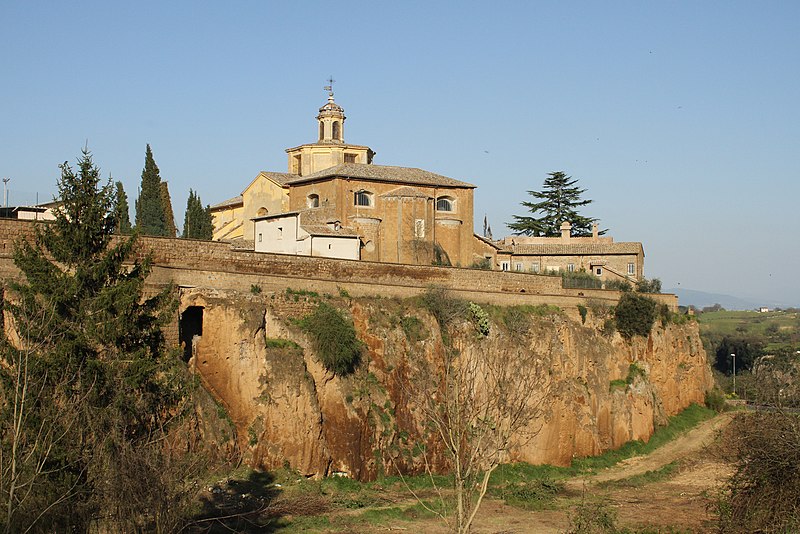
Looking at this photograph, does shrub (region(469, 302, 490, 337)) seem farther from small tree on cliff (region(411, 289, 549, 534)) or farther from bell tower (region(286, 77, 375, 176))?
bell tower (region(286, 77, 375, 176))

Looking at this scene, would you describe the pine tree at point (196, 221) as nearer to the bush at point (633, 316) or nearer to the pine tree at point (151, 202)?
the pine tree at point (151, 202)

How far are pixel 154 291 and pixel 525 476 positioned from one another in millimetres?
15334

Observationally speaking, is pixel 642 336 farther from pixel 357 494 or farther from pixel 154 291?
pixel 154 291

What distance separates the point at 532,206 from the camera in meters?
77.0

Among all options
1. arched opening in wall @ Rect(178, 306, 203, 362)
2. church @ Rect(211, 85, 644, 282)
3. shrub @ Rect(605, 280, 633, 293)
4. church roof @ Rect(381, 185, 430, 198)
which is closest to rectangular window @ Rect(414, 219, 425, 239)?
church @ Rect(211, 85, 644, 282)

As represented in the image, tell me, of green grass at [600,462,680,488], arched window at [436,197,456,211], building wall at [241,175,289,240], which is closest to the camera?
green grass at [600,462,680,488]

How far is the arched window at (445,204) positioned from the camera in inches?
2058

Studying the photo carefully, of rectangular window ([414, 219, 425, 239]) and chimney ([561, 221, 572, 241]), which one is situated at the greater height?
chimney ([561, 221, 572, 241])

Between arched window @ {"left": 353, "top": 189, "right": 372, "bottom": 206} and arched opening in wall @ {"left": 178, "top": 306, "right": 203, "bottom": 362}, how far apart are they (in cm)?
1960

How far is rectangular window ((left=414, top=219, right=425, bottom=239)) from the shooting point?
165 ft

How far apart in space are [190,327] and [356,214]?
19500 millimetres

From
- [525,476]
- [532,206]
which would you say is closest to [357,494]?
[525,476]

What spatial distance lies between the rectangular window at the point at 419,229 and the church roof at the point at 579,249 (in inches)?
472

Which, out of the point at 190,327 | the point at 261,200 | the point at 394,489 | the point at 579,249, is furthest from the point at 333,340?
the point at 579,249
